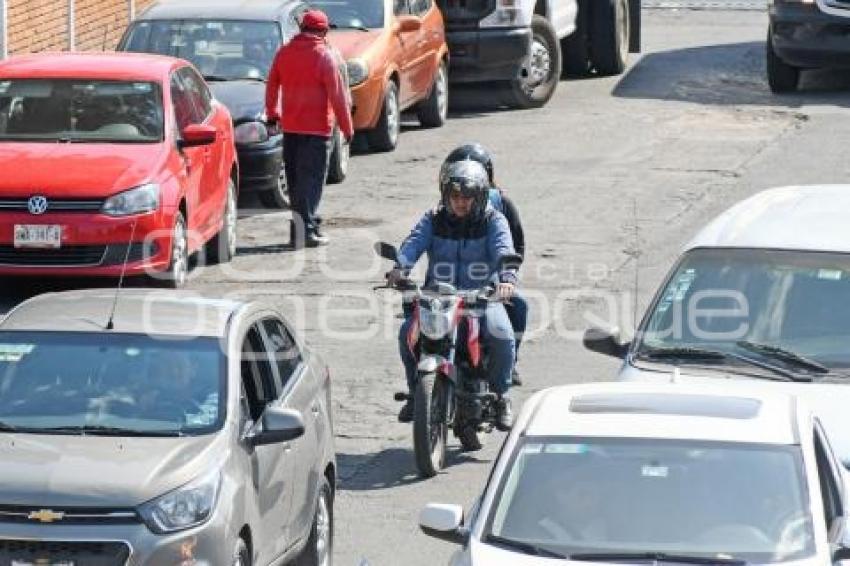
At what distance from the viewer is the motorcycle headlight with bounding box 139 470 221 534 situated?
9.48 metres

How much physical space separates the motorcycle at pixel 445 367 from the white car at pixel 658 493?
13.2ft

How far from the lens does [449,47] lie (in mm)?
27547

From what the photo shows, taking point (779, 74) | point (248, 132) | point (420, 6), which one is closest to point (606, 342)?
point (248, 132)

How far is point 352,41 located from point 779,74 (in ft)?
20.9

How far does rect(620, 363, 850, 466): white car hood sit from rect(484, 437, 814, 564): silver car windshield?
168 centimetres

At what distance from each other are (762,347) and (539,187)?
11706mm

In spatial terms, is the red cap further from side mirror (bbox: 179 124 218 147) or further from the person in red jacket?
side mirror (bbox: 179 124 218 147)

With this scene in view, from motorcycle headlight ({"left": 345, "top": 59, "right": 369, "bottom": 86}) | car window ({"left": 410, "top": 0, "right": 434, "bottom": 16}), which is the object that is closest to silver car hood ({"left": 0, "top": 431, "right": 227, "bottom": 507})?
motorcycle headlight ({"left": 345, "top": 59, "right": 369, "bottom": 86})

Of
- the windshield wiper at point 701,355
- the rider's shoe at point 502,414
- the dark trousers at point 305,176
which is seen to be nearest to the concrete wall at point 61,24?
→ the dark trousers at point 305,176

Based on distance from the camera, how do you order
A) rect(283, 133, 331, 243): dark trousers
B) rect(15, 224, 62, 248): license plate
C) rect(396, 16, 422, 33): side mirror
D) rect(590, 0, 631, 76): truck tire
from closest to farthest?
rect(15, 224, 62, 248): license plate < rect(283, 133, 331, 243): dark trousers < rect(396, 16, 422, 33): side mirror < rect(590, 0, 631, 76): truck tire

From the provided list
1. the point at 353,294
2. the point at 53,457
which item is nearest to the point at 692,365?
the point at 53,457

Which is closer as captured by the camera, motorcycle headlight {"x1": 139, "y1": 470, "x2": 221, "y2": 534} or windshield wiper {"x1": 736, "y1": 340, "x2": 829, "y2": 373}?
motorcycle headlight {"x1": 139, "y1": 470, "x2": 221, "y2": 534}

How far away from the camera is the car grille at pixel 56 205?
56.9 feet

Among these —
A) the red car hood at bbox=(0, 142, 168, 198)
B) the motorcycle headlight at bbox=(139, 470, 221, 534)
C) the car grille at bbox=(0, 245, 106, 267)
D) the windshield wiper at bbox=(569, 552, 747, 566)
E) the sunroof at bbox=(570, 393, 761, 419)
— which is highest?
the sunroof at bbox=(570, 393, 761, 419)
